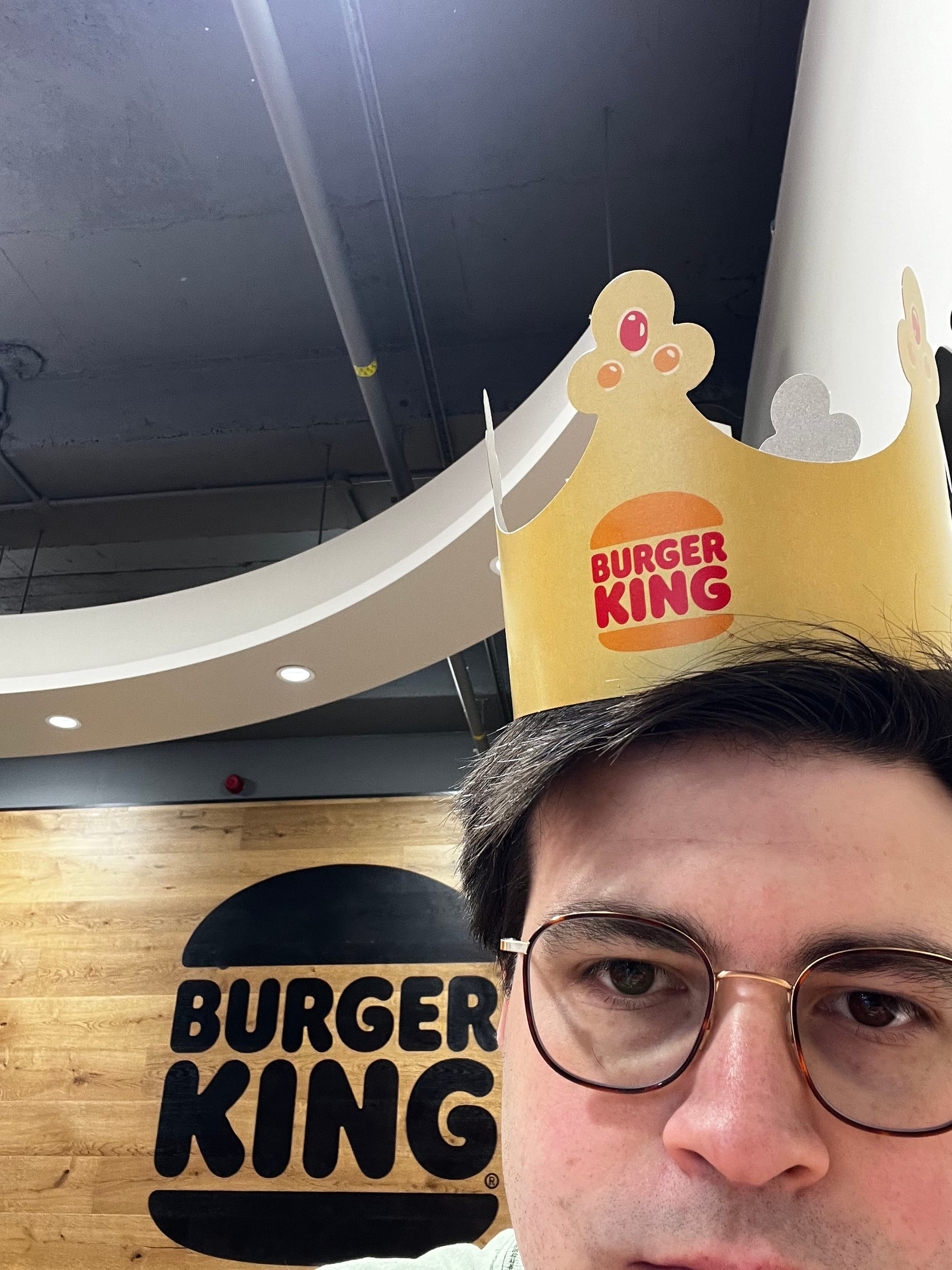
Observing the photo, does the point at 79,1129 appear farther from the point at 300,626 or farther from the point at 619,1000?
the point at 619,1000

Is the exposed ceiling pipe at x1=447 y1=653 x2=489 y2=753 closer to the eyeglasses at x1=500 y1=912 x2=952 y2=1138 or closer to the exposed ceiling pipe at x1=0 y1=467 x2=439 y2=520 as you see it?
the exposed ceiling pipe at x1=0 y1=467 x2=439 y2=520

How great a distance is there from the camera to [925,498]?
0.79 m

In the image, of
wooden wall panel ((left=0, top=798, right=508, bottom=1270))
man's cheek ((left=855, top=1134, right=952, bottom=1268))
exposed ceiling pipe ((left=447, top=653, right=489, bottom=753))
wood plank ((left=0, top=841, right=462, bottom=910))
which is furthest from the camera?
wood plank ((left=0, top=841, right=462, bottom=910))

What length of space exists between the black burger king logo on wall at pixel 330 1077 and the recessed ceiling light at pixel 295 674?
4.51 ft

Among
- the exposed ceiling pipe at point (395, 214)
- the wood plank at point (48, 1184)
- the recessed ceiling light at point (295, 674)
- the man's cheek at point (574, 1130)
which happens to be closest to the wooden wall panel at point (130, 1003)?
the wood plank at point (48, 1184)

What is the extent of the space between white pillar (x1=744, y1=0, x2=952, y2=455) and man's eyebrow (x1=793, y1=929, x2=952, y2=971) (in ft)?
1.96

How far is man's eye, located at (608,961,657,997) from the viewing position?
655mm

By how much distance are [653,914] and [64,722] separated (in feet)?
11.0

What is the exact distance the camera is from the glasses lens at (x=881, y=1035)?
0.57 m

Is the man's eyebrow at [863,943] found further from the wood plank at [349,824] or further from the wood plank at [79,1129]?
the wood plank at [79,1129]

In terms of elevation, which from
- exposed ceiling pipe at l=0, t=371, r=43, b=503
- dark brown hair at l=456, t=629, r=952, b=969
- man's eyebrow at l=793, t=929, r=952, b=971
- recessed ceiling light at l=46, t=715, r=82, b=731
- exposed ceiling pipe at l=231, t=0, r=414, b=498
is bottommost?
man's eyebrow at l=793, t=929, r=952, b=971

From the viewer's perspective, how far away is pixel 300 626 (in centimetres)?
280

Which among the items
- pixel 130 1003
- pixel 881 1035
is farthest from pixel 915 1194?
pixel 130 1003

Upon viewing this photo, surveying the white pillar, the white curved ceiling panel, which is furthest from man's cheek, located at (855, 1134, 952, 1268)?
the white curved ceiling panel
